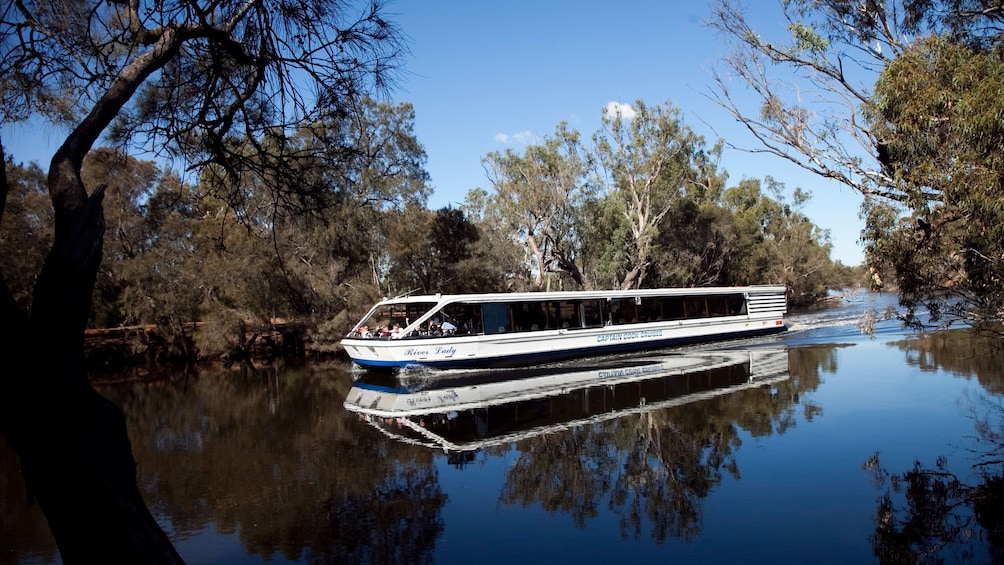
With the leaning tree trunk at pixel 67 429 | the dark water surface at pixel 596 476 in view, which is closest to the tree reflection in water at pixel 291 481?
A: the dark water surface at pixel 596 476

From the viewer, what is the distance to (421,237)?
3409 cm

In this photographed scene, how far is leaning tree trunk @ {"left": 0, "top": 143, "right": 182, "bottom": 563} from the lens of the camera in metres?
3.37

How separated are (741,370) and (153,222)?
89.8ft

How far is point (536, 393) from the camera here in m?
16.6

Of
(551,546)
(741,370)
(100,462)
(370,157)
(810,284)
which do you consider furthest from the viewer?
(810,284)

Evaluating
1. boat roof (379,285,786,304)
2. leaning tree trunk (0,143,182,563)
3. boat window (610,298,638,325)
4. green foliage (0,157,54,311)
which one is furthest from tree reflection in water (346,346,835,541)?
green foliage (0,157,54,311)

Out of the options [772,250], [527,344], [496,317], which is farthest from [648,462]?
[772,250]

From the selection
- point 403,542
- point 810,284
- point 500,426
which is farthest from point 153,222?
point 810,284

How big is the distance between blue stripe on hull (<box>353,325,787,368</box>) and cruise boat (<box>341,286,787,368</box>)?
0.03m

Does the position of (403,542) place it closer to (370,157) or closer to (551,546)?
(551,546)

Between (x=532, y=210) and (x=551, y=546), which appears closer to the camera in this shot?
(x=551, y=546)

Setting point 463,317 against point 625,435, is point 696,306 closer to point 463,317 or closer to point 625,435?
point 463,317

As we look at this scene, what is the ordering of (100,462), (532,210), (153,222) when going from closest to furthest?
1. (100,462)
2. (153,222)
3. (532,210)

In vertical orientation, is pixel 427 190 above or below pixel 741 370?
above
